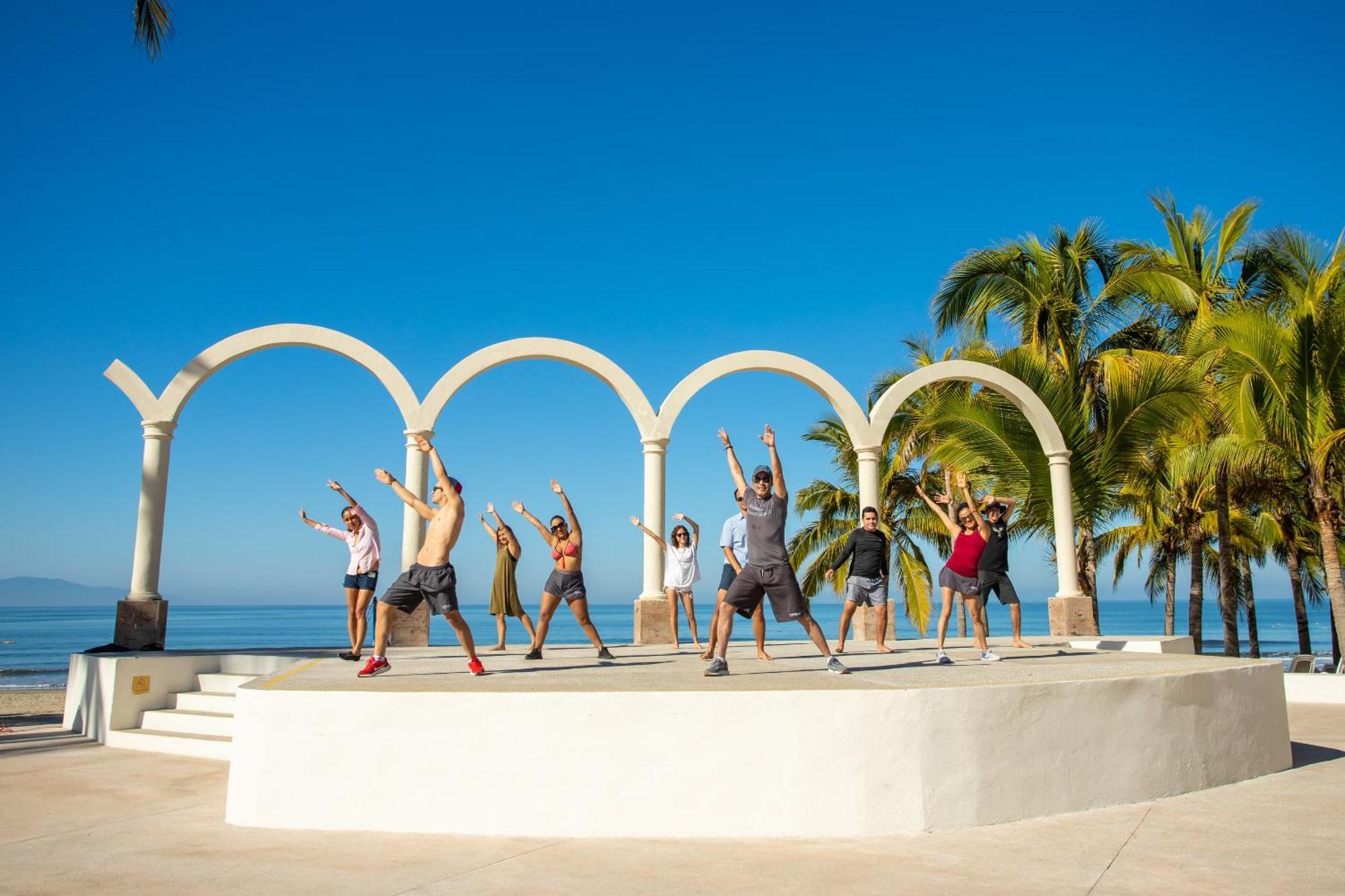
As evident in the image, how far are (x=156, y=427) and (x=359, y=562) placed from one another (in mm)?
4589

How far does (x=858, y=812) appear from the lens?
5.44 meters

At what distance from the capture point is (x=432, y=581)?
745 centimetres

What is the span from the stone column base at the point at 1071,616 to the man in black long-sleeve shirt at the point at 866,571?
18.1 feet

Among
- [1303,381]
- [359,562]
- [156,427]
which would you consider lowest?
[359,562]

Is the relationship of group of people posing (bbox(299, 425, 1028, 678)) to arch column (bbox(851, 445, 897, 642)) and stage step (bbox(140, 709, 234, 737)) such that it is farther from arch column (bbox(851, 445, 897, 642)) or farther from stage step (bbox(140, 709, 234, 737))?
arch column (bbox(851, 445, 897, 642))

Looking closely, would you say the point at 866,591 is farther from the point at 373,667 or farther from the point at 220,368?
the point at 220,368

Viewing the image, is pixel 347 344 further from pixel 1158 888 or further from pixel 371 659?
pixel 1158 888

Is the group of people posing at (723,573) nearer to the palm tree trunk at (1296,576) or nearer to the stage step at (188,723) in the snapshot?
the stage step at (188,723)

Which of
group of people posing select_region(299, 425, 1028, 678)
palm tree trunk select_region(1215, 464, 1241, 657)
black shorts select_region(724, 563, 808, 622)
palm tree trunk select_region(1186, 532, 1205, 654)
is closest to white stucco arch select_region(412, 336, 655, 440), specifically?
group of people posing select_region(299, 425, 1028, 678)

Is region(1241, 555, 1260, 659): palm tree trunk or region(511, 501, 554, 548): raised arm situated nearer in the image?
region(511, 501, 554, 548): raised arm

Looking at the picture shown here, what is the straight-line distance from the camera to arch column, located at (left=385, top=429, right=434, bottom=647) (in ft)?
39.4

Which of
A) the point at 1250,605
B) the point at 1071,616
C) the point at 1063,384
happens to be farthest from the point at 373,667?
the point at 1250,605

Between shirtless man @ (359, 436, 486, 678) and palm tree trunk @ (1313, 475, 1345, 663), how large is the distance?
46.3 ft

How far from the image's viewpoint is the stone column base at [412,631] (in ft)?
39.4
